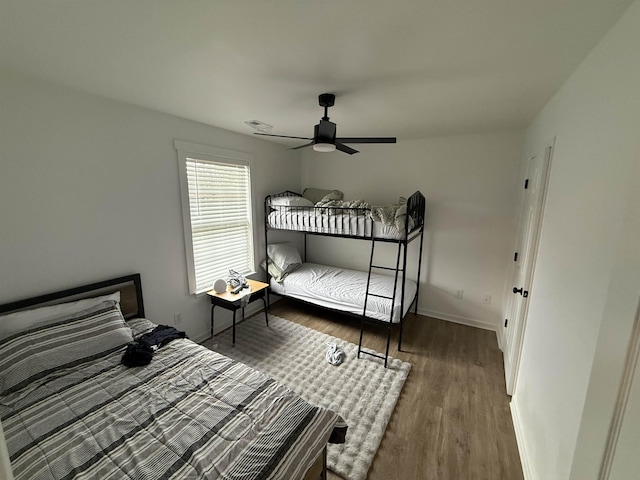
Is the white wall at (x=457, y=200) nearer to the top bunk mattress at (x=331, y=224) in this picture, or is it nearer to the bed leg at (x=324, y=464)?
the top bunk mattress at (x=331, y=224)

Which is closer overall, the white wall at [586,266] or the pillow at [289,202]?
the white wall at [586,266]

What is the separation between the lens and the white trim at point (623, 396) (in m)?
0.61

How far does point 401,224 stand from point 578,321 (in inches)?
64.2

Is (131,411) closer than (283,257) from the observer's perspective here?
Yes

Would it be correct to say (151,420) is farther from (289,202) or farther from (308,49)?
(289,202)

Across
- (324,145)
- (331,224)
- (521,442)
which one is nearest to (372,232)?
(331,224)

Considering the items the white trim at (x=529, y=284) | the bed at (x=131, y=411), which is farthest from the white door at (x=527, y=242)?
the bed at (x=131, y=411)

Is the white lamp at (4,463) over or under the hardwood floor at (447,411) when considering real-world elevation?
over

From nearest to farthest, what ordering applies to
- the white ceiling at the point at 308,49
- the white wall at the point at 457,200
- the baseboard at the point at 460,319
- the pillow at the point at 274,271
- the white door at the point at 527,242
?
the white ceiling at the point at 308,49 → the white door at the point at 527,242 → the white wall at the point at 457,200 → the baseboard at the point at 460,319 → the pillow at the point at 274,271

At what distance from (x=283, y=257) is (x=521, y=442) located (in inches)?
113

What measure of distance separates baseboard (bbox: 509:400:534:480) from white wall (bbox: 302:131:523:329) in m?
1.37

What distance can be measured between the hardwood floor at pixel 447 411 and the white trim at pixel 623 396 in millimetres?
1237

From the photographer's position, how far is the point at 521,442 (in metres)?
1.71

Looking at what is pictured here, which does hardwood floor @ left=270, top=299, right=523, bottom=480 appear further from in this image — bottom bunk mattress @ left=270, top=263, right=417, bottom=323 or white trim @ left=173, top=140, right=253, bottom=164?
white trim @ left=173, top=140, right=253, bottom=164
